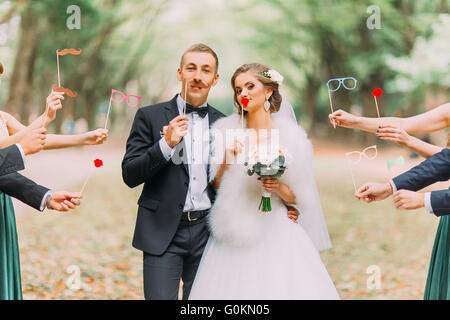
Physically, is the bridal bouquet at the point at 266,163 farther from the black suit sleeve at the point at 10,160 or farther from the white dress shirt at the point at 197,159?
the black suit sleeve at the point at 10,160

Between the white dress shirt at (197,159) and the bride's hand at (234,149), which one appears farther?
the white dress shirt at (197,159)

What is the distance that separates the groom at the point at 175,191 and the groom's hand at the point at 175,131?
15 cm

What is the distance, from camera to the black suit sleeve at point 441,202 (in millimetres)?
3500

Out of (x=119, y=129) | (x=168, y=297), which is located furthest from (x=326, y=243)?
(x=119, y=129)

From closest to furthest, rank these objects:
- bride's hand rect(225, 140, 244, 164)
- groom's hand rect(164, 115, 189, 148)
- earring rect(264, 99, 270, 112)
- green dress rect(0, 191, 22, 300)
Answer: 1. groom's hand rect(164, 115, 189, 148)
2. bride's hand rect(225, 140, 244, 164)
3. green dress rect(0, 191, 22, 300)
4. earring rect(264, 99, 270, 112)

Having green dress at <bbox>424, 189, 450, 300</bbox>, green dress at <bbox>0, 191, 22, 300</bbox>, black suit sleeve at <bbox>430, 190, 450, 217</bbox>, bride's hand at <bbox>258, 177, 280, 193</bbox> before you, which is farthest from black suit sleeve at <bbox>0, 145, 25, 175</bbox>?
green dress at <bbox>424, 189, 450, 300</bbox>

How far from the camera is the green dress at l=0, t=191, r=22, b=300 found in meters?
3.62

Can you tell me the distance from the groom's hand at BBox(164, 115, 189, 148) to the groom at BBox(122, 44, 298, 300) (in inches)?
5.7

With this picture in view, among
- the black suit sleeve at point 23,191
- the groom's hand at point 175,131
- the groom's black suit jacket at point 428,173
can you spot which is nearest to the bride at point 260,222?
the groom's hand at point 175,131

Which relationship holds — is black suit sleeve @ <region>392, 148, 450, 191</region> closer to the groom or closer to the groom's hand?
the groom

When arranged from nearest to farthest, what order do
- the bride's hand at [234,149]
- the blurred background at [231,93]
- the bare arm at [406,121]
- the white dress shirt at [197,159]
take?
the bride's hand at [234,149] < the white dress shirt at [197,159] < the bare arm at [406,121] < the blurred background at [231,93]

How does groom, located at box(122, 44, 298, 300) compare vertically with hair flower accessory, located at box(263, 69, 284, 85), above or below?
below

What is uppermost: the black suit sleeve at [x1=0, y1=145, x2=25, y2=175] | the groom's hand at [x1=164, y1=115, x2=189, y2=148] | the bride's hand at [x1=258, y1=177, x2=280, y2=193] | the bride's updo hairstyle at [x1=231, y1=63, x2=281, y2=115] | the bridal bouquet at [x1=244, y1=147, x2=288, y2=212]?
the bride's updo hairstyle at [x1=231, y1=63, x2=281, y2=115]

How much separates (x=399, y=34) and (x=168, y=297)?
15102 mm
